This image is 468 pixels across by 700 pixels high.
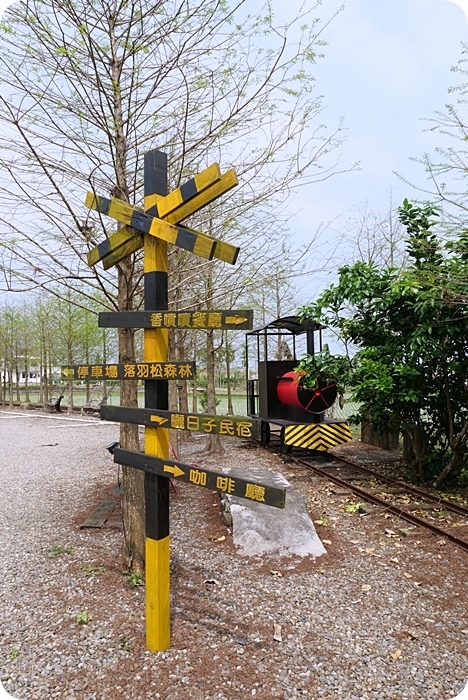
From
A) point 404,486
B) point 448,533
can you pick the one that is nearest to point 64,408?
point 404,486

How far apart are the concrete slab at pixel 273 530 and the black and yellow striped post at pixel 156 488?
157cm

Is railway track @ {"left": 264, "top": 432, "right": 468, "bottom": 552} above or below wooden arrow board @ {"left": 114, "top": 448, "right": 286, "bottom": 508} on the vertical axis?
below

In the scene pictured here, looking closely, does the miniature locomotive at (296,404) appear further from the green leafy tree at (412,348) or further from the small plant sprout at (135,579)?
the small plant sprout at (135,579)

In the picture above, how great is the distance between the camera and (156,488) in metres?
2.87

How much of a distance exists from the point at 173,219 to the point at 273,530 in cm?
331

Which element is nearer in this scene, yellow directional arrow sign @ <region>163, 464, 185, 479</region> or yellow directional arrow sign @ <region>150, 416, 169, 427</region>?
yellow directional arrow sign @ <region>163, 464, 185, 479</region>

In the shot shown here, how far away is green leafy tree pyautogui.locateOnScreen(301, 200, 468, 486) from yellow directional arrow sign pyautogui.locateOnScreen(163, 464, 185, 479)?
4.18m

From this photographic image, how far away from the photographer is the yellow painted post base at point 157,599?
112 inches

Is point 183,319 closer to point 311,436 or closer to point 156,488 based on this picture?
point 156,488

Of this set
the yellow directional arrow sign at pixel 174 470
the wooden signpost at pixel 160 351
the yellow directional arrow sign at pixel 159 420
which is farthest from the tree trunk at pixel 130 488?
the yellow directional arrow sign at pixel 174 470

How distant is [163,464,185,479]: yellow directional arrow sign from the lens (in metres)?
2.65

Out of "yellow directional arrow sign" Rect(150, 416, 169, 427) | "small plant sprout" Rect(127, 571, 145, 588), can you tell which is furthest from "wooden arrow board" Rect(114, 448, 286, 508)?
"small plant sprout" Rect(127, 571, 145, 588)

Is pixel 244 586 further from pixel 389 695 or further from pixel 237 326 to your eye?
pixel 237 326

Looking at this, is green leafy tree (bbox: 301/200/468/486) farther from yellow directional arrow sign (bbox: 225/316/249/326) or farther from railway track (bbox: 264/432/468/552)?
yellow directional arrow sign (bbox: 225/316/249/326)
